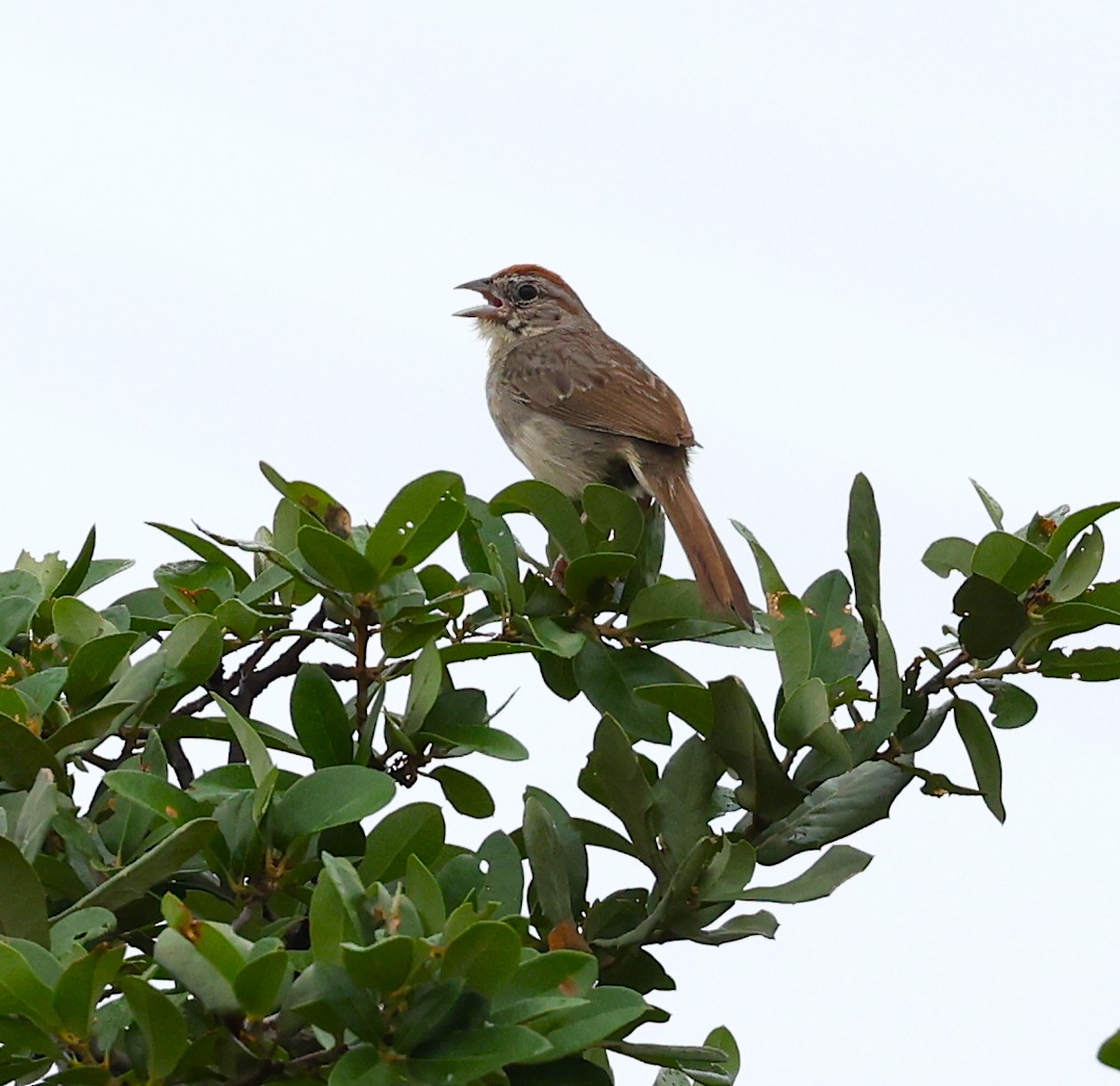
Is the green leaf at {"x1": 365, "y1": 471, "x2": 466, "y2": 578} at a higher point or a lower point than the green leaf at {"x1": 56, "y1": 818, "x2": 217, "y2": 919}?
higher

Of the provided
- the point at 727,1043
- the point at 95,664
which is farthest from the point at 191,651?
the point at 727,1043

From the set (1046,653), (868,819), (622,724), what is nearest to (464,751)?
(622,724)

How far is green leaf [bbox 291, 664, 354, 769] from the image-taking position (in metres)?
2.01

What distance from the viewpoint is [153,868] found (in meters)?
1.73

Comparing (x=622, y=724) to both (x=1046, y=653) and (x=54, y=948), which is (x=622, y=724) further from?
(x=54, y=948)

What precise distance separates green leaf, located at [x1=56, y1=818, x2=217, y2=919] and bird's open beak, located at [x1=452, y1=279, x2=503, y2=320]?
414 centimetres

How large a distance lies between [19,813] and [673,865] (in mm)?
745

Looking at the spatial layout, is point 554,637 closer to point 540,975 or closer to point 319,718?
point 319,718

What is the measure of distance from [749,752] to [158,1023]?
29.6 inches

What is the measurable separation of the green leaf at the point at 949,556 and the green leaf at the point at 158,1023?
1134 mm

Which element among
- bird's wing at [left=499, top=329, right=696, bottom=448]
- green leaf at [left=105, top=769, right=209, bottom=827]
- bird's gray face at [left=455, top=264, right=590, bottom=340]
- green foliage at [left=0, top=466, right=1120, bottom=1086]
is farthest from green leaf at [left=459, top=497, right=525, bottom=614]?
bird's gray face at [left=455, top=264, right=590, bottom=340]

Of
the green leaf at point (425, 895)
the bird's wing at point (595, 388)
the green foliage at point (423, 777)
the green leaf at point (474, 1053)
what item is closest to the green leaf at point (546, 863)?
the green foliage at point (423, 777)

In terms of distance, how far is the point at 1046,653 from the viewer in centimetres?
221

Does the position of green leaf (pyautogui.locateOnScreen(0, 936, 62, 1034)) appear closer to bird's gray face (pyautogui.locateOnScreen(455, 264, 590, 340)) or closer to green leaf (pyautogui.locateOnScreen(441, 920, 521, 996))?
green leaf (pyautogui.locateOnScreen(441, 920, 521, 996))
